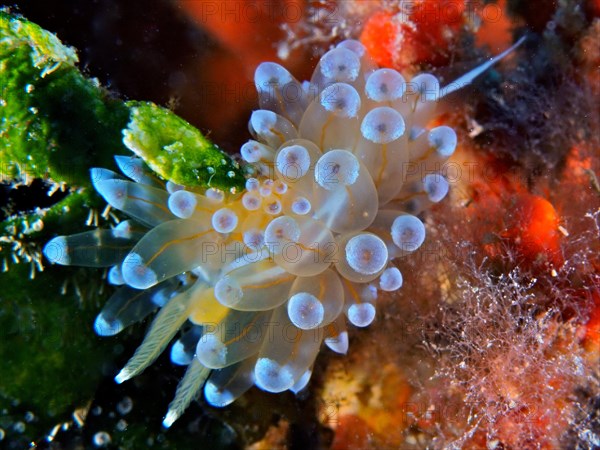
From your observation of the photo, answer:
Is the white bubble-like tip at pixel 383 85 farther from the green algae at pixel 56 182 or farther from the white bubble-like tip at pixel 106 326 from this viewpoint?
the white bubble-like tip at pixel 106 326

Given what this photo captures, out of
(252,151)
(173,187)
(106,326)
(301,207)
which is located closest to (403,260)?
(301,207)

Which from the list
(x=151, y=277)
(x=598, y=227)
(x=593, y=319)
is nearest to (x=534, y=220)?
(x=598, y=227)

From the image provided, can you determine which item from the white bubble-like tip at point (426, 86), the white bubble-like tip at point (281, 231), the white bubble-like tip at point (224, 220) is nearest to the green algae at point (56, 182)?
the white bubble-like tip at point (224, 220)

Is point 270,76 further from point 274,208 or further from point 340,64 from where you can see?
point 274,208

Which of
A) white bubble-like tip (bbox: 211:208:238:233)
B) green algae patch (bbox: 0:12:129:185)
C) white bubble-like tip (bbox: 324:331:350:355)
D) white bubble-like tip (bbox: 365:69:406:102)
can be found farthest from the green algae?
white bubble-like tip (bbox: 324:331:350:355)

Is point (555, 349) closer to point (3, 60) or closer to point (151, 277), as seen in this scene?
point (151, 277)

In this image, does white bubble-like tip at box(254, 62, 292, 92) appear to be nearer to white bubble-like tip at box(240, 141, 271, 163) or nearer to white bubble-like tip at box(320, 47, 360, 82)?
white bubble-like tip at box(320, 47, 360, 82)
